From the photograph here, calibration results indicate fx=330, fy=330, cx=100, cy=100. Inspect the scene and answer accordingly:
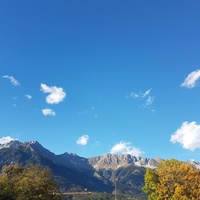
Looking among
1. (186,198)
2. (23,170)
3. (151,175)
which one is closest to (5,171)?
(23,170)

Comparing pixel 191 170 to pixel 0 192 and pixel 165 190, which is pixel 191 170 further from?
pixel 0 192

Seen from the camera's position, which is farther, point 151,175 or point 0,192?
point 151,175

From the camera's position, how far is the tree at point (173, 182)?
76312mm

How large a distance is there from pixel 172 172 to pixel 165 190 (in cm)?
472

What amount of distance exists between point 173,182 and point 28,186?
115ft

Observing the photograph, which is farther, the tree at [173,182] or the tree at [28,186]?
the tree at [173,182]

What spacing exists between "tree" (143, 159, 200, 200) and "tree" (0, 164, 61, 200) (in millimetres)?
25086

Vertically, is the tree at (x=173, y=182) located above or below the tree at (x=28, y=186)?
above

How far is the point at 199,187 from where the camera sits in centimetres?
7656

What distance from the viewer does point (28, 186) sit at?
74.9 metres

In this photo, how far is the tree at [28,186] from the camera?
69238 millimetres

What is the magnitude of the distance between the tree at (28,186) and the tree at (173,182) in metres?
25.1

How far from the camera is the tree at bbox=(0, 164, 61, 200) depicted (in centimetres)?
6924

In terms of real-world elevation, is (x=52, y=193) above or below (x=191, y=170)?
A: below
